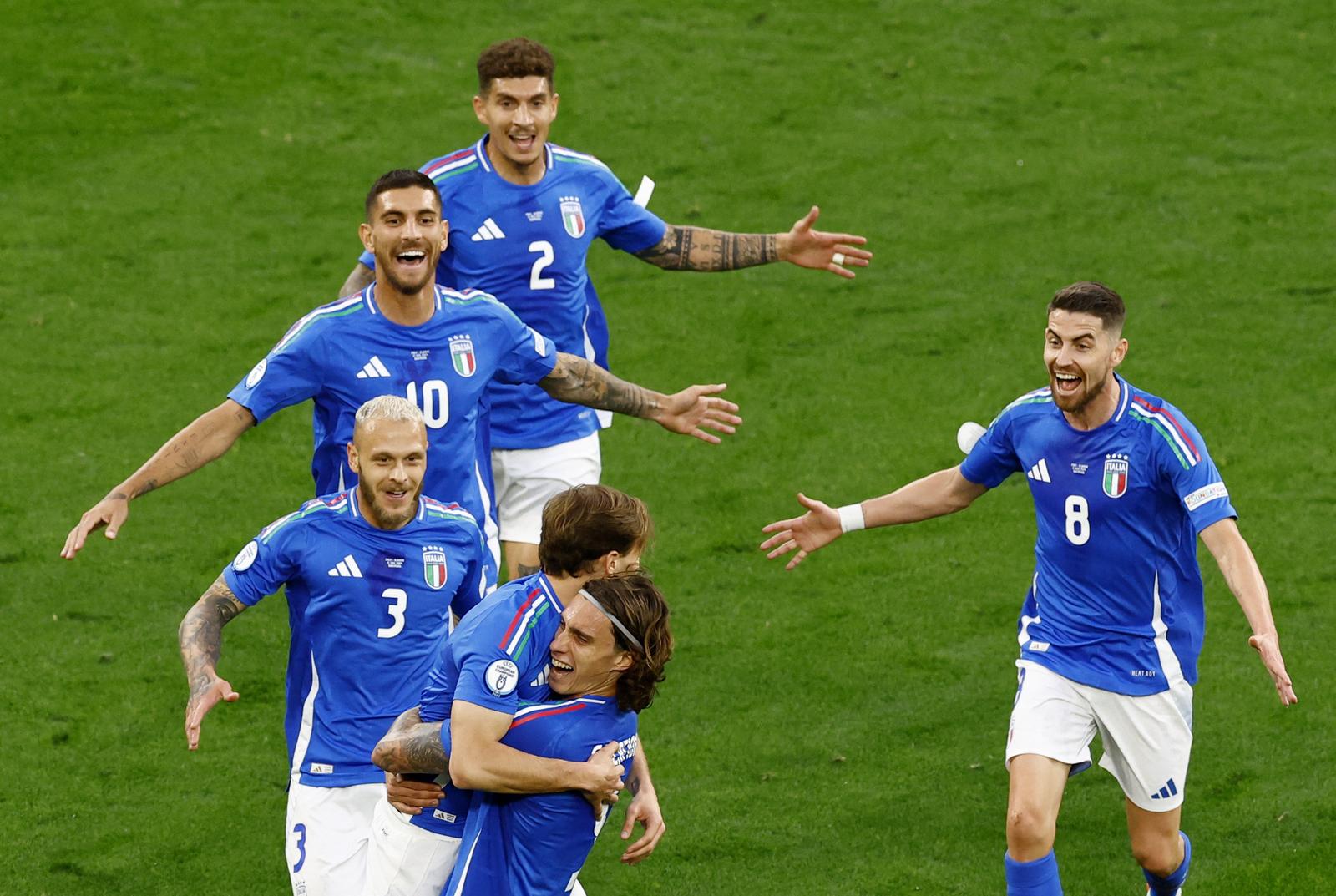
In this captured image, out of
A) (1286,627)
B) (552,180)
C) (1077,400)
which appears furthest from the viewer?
(1286,627)

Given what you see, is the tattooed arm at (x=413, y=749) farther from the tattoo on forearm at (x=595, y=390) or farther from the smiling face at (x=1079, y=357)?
the smiling face at (x=1079, y=357)

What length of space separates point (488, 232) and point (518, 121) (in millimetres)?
487

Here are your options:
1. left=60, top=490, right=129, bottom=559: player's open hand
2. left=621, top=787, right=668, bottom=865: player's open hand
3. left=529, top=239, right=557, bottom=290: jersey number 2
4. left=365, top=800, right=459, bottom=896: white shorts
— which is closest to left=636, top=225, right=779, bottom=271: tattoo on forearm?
left=529, top=239, right=557, bottom=290: jersey number 2

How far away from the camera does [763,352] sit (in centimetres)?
1209

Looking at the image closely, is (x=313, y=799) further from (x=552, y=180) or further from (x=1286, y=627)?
(x=1286, y=627)

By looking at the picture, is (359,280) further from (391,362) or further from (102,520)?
(102,520)

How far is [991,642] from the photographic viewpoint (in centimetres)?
912

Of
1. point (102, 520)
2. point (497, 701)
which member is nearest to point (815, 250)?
point (102, 520)

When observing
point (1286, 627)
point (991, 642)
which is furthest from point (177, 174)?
point (1286, 627)

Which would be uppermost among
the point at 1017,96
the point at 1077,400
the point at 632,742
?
the point at 1017,96

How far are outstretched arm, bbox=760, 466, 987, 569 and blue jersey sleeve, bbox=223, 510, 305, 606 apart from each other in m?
1.87

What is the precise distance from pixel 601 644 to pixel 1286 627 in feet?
18.5

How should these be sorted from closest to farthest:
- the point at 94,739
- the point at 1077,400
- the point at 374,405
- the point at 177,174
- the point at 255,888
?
the point at 374,405
the point at 1077,400
the point at 255,888
the point at 94,739
the point at 177,174

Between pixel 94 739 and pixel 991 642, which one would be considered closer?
pixel 94 739
